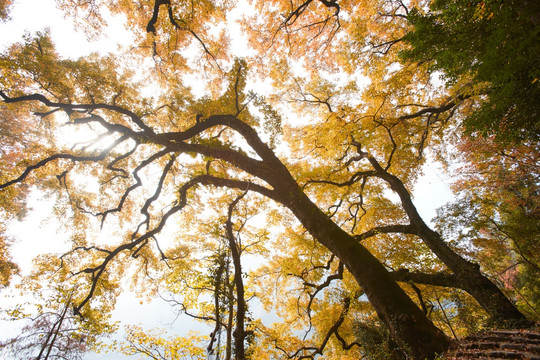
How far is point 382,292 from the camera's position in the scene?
11.1ft

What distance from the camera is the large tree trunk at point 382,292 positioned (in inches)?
114

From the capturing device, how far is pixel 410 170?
1016cm

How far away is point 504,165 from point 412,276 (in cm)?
820

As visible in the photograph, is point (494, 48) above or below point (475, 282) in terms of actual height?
above

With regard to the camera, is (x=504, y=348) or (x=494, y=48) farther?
(x=494, y=48)

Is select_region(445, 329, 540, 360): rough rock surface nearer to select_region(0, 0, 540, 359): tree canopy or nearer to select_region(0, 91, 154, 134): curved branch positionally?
select_region(0, 0, 540, 359): tree canopy

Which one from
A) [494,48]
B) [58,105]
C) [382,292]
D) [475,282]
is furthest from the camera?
[58,105]

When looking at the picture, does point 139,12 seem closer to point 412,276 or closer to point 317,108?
point 317,108

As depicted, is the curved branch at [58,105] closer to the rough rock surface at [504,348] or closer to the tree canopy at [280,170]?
the tree canopy at [280,170]

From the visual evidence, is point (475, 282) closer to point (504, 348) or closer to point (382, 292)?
point (382, 292)

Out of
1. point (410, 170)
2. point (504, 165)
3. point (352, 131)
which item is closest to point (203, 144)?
point (352, 131)

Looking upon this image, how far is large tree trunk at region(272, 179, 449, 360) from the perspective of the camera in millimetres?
2889

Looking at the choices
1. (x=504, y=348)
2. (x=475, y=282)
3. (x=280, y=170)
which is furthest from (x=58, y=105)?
(x=475, y=282)

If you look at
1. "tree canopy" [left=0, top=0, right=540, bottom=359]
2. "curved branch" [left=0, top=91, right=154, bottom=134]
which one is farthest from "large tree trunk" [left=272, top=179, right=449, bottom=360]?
"curved branch" [left=0, top=91, right=154, bottom=134]
